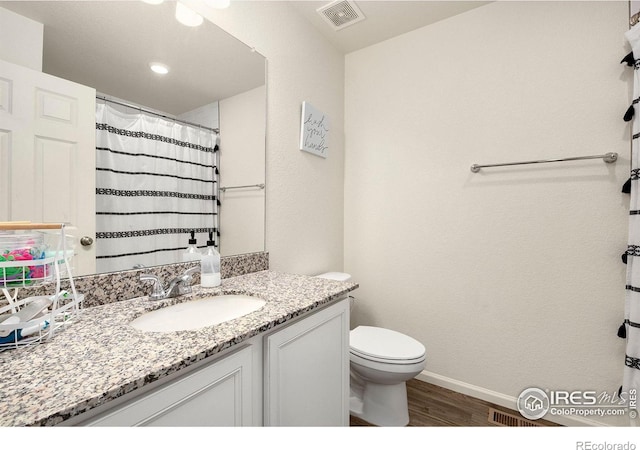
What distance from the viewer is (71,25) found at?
94cm

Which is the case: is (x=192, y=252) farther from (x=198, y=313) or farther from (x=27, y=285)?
(x=27, y=285)

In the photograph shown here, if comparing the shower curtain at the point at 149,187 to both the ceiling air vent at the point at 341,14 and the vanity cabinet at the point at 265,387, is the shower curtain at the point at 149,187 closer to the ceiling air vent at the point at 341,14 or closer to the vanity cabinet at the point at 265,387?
the vanity cabinet at the point at 265,387

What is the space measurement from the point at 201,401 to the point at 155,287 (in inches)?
19.8

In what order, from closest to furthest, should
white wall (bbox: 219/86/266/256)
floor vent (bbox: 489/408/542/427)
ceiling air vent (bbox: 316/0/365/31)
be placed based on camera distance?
1. white wall (bbox: 219/86/266/256)
2. floor vent (bbox: 489/408/542/427)
3. ceiling air vent (bbox: 316/0/365/31)

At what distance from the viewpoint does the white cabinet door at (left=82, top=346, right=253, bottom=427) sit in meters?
0.55

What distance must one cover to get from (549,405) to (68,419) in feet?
7.02

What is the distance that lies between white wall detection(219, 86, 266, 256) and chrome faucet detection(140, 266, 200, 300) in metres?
0.29

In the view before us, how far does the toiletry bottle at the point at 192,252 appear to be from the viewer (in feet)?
3.97

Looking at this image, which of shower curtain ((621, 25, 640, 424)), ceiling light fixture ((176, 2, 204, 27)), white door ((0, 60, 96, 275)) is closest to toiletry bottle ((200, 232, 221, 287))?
white door ((0, 60, 96, 275))

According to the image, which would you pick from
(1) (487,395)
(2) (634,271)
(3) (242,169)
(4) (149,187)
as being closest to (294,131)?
(3) (242,169)

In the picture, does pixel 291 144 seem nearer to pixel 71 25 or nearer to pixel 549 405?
pixel 71 25

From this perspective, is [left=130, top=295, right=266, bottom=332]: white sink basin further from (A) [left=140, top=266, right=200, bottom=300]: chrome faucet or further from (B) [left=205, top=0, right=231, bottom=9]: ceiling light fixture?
(B) [left=205, top=0, right=231, bottom=9]: ceiling light fixture
